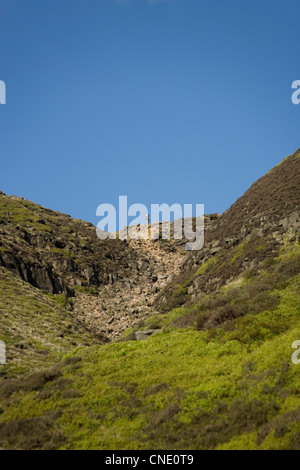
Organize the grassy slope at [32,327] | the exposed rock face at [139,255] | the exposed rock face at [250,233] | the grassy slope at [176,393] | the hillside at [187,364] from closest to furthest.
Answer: the grassy slope at [176,393]
the hillside at [187,364]
the grassy slope at [32,327]
the exposed rock face at [250,233]
the exposed rock face at [139,255]

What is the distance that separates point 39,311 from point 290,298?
35.0 m

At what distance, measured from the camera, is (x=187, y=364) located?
22156 mm

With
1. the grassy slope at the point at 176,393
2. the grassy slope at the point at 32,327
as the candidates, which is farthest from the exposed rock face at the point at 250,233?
the grassy slope at the point at 176,393

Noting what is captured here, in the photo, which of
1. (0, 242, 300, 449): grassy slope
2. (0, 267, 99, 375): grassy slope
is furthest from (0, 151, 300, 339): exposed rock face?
(0, 242, 300, 449): grassy slope

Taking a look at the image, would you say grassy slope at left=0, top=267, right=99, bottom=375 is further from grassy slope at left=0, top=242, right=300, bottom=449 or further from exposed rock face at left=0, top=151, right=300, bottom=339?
grassy slope at left=0, top=242, right=300, bottom=449

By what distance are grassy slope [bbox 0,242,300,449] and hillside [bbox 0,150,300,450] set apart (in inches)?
2.2

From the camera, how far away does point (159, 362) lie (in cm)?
2317

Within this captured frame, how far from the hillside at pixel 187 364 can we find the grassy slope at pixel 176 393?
0.06m

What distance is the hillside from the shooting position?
51.3ft

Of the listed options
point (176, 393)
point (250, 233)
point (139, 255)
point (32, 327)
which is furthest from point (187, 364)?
point (139, 255)

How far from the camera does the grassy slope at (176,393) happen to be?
49.7 feet

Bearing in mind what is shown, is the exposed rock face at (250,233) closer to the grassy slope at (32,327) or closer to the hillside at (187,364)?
the hillside at (187,364)

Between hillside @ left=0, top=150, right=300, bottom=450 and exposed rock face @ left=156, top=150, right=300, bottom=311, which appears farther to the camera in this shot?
exposed rock face @ left=156, top=150, right=300, bottom=311
